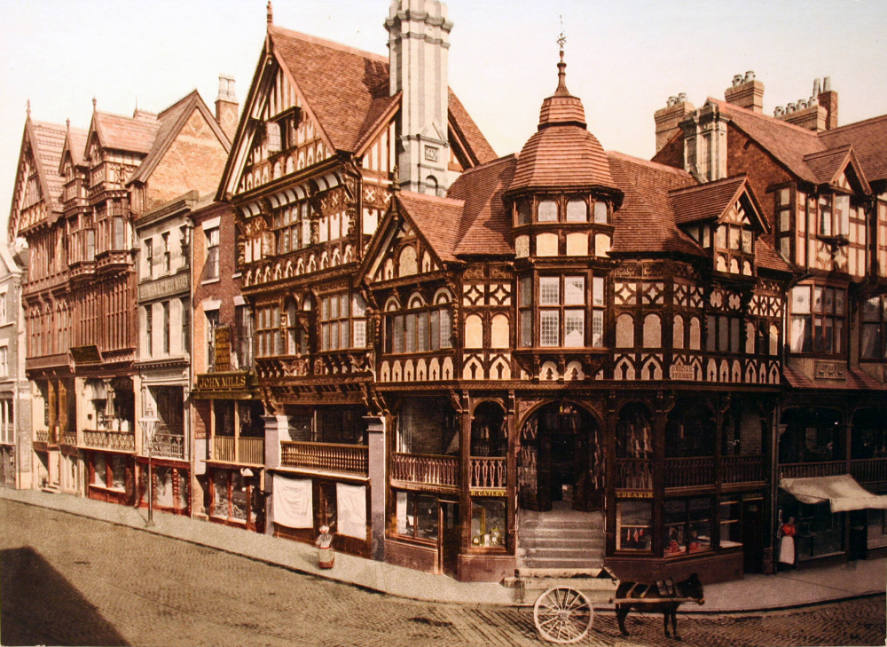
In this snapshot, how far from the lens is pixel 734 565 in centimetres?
2155

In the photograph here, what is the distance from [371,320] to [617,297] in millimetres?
6871

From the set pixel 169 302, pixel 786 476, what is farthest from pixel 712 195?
pixel 169 302

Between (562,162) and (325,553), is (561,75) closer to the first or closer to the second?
(562,162)

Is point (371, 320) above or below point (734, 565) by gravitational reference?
above

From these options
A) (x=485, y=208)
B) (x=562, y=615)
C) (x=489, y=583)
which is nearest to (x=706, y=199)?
(x=485, y=208)

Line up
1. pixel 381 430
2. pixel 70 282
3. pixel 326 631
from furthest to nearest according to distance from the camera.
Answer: pixel 70 282, pixel 381 430, pixel 326 631

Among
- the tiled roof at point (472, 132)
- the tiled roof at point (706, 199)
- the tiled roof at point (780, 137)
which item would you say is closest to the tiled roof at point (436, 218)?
the tiled roof at point (472, 132)

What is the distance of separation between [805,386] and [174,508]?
A: 22259 millimetres

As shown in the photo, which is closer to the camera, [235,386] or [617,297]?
[617,297]

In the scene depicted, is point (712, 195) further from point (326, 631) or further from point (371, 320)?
point (326, 631)

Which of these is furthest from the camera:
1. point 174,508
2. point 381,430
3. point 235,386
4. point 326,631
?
point 174,508

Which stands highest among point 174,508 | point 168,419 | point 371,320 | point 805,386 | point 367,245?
point 367,245

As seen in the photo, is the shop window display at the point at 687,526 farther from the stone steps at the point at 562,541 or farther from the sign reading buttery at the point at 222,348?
the sign reading buttery at the point at 222,348

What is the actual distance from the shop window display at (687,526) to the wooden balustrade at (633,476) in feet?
2.59
